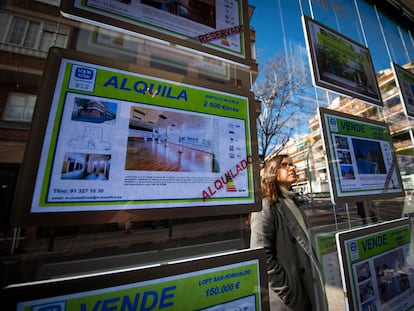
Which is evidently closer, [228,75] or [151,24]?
[151,24]

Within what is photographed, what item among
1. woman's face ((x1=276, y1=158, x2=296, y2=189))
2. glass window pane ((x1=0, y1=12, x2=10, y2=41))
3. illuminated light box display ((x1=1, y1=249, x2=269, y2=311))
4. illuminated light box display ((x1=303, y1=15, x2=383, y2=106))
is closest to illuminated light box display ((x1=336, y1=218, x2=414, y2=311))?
woman's face ((x1=276, y1=158, x2=296, y2=189))

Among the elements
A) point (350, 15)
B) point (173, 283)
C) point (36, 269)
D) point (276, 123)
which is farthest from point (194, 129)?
point (350, 15)

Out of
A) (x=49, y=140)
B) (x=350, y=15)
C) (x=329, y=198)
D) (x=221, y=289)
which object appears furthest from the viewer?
(x=350, y=15)

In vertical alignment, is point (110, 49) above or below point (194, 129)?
above

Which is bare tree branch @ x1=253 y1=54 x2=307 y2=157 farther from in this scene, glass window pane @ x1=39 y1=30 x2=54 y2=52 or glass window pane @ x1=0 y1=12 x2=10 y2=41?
glass window pane @ x1=0 y1=12 x2=10 y2=41

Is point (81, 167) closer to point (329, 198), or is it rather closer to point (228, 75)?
point (228, 75)

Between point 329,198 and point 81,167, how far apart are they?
44.7 inches

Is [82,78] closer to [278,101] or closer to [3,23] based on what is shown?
[3,23]

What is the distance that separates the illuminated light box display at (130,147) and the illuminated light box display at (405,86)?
1.77m

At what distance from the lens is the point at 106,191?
1.70ft

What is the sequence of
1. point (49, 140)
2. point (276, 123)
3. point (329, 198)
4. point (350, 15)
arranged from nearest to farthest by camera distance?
point (49, 140) → point (329, 198) → point (276, 123) → point (350, 15)

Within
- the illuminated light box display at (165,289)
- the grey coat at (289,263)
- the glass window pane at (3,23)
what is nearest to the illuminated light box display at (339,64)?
the grey coat at (289,263)

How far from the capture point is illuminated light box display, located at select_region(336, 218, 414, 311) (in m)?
0.93

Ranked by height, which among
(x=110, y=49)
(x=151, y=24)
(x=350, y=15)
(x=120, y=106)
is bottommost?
(x=120, y=106)
